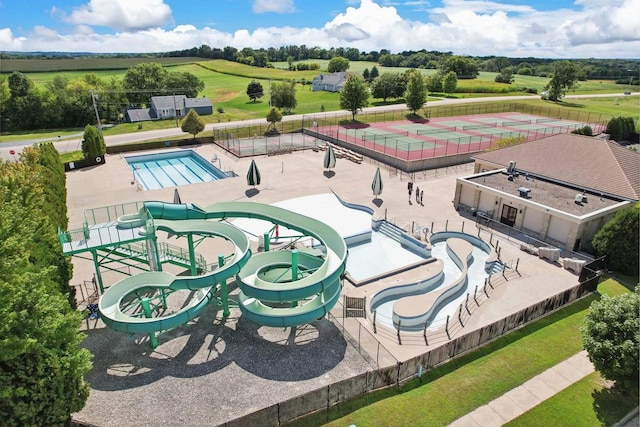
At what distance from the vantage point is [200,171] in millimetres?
47406

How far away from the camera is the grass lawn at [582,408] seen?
15125 mm

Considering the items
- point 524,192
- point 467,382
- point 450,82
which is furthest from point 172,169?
point 450,82

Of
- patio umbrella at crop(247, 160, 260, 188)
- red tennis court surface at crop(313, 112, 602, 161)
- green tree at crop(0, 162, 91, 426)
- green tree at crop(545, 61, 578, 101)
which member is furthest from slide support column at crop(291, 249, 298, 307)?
green tree at crop(545, 61, 578, 101)

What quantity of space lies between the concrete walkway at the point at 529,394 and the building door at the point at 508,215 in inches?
577

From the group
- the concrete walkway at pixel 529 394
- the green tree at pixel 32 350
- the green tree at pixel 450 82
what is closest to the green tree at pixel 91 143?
the green tree at pixel 32 350

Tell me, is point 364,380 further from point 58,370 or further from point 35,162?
point 35,162

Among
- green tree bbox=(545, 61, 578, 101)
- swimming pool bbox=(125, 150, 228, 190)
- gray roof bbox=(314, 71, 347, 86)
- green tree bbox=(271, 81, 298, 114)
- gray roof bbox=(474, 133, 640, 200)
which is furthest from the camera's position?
gray roof bbox=(314, 71, 347, 86)

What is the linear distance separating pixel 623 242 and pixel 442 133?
141 feet

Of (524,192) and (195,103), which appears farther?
(195,103)

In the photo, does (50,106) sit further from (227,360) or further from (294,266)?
(227,360)

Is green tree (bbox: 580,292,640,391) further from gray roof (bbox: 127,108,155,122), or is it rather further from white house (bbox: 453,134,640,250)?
gray roof (bbox: 127,108,155,122)

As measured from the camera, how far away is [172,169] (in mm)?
48406

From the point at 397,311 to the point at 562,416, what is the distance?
8.13m

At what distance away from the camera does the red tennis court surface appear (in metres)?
53.9
